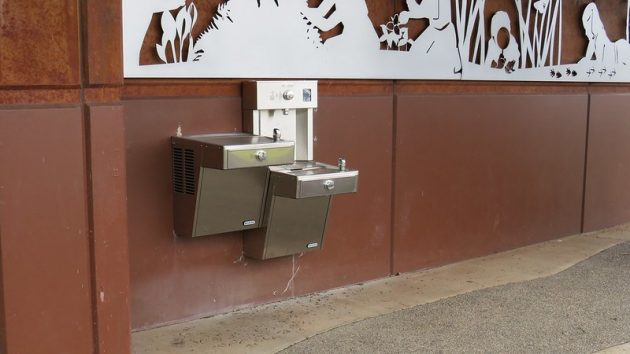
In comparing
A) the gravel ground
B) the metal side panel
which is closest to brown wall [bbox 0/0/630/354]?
the metal side panel

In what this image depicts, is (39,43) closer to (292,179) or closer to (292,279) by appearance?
(292,179)

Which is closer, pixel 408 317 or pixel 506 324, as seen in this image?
pixel 506 324

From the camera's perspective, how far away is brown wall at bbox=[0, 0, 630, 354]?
3.34 meters

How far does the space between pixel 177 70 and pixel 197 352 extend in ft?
5.42

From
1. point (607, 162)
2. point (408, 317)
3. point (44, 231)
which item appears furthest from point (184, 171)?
point (607, 162)

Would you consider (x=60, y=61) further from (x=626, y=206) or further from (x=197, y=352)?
(x=626, y=206)

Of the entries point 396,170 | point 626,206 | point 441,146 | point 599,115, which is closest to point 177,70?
point 396,170

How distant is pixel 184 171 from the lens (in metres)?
4.54

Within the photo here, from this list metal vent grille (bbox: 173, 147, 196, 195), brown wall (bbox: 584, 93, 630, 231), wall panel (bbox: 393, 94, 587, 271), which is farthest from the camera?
brown wall (bbox: 584, 93, 630, 231)

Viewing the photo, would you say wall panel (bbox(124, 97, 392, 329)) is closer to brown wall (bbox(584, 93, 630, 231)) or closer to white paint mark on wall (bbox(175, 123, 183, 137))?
white paint mark on wall (bbox(175, 123, 183, 137))

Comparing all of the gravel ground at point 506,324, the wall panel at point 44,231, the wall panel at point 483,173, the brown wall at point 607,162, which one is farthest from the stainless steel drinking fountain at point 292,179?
the brown wall at point 607,162

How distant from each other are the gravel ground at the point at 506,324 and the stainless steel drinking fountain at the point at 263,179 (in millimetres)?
731

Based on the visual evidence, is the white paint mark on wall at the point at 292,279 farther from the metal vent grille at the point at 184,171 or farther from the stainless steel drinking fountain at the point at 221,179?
the metal vent grille at the point at 184,171

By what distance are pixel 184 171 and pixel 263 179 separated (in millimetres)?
515
